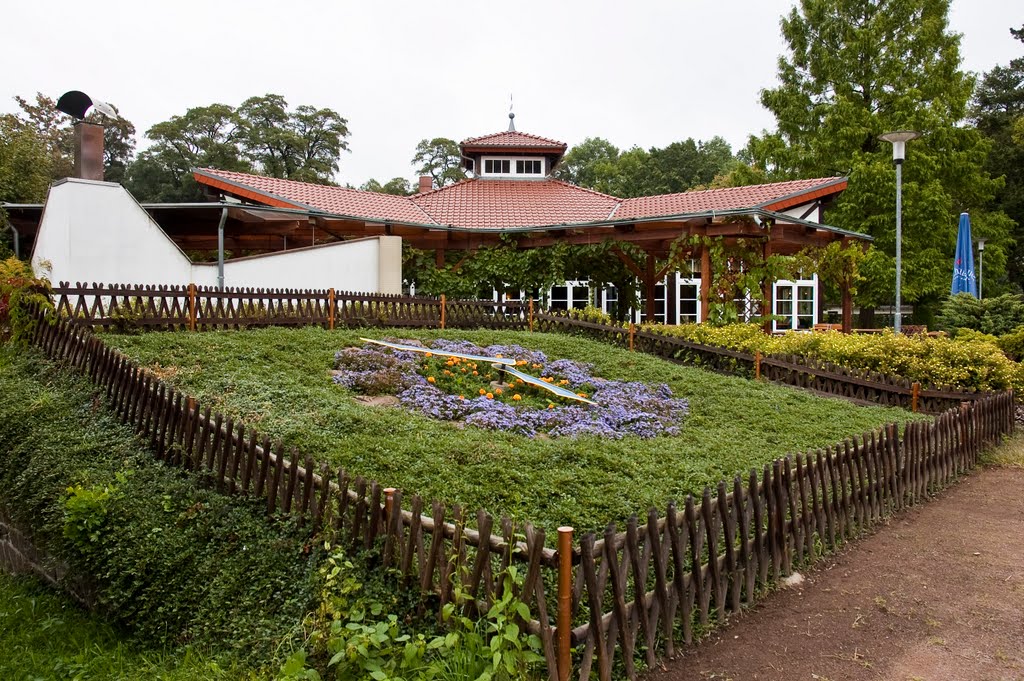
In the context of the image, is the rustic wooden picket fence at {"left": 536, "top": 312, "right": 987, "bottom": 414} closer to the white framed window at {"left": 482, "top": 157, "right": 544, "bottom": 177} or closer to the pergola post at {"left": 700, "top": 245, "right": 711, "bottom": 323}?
the pergola post at {"left": 700, "top": 245, "right": 711, "bottom": 323}

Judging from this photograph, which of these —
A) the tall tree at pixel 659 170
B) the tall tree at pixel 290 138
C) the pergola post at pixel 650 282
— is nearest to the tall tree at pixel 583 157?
the tall tree at pixel 659 170

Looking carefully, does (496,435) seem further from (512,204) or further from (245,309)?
(512,204)

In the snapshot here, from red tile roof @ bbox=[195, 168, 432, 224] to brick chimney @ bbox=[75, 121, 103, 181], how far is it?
3.85 m

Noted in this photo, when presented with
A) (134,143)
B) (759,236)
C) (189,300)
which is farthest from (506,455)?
(134,143)

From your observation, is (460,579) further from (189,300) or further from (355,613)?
(189,300)

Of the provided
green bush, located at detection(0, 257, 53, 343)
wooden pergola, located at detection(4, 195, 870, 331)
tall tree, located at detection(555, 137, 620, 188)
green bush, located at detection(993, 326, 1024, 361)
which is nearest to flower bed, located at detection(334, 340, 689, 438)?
green bush, located at detection(0, 257, 53, 343)

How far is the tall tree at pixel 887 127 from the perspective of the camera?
26109 mm

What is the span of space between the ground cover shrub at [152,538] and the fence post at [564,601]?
4.50ft

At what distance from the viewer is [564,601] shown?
10.2ft

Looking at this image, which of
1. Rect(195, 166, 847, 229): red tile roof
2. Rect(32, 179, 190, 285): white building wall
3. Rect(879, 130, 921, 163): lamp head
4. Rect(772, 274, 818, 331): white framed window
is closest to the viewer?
Rect(32, 179, 190, 285): white building wall

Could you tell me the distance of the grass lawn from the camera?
5.14 meters

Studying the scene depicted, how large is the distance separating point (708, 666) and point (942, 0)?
3229 centimetres

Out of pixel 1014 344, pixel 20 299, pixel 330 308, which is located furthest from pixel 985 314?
pixel 20 299

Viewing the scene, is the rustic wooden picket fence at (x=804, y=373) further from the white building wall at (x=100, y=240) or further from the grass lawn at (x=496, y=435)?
the white building wall at (x=100, y=240)
